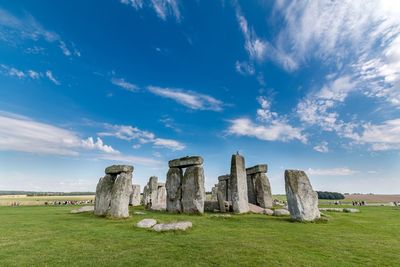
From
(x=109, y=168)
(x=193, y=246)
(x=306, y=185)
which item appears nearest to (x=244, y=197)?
(x=306, y=185)

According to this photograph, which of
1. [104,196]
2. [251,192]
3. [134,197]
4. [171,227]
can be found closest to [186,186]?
[104,196]

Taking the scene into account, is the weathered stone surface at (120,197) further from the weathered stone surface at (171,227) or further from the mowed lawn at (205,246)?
the weathered stone surface at (171,227)

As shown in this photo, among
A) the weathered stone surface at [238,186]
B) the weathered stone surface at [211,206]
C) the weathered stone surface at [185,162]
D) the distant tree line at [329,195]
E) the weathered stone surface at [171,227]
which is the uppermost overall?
the distant tree line at [329,195]

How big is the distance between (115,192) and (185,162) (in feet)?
15.6

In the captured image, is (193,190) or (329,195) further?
(329,195)

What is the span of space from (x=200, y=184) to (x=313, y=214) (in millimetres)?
6396

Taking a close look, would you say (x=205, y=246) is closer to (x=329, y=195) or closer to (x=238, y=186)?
(x=238, y=186)

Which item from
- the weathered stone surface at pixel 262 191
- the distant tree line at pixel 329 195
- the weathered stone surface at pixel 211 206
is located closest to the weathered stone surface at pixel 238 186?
the weathered stone surface at pixel 211 206

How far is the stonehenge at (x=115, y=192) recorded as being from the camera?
1330 centimetres

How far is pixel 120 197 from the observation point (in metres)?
13.4

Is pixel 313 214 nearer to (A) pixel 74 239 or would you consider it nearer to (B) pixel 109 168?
(A) pixel 74 239

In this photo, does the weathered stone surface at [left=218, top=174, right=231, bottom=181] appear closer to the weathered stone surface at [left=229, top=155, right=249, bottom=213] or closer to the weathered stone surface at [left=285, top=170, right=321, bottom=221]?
the weathered stone surface at [left=229, top=155, right=249, bottom=213]

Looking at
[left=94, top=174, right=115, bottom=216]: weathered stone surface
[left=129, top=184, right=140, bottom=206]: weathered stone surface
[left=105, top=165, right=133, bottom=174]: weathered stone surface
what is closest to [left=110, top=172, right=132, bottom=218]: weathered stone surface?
[left=105, top=165, right=133, bottom=174]: weathered stone surface

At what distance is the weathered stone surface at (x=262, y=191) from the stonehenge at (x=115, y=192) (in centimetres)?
1073
